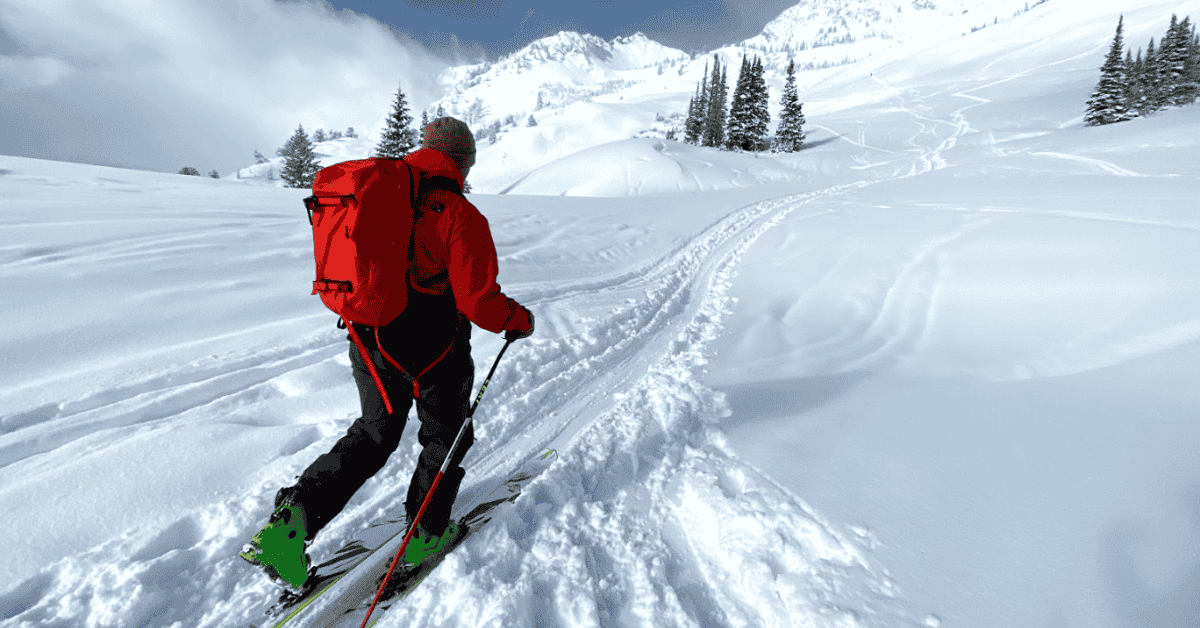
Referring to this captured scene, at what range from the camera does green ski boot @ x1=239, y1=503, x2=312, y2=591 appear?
188 centimetres

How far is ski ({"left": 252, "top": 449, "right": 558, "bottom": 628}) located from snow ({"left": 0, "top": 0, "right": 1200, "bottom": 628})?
11 centimetres

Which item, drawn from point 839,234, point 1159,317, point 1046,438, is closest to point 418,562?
point 1046,438

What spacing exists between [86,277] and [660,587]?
20.9ft

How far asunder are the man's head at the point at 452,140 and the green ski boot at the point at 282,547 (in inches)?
61.4

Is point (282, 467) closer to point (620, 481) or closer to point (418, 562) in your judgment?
point (418, 562)

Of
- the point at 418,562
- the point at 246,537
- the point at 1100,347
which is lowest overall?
the point at 1100,347

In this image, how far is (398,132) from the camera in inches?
1009

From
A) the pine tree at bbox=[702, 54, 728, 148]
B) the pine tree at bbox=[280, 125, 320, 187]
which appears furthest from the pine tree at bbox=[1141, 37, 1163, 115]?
the pine tree at bbox=[280, 125, 320, 187]

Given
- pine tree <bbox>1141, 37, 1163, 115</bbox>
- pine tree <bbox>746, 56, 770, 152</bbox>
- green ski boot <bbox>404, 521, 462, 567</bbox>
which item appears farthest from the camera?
pine tree <bbox>746, 56, 770, 152</bbox>

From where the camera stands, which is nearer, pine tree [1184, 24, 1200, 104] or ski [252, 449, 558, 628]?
ski [252, 449, 558, 628]

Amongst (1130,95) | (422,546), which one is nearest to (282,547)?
(422,546)

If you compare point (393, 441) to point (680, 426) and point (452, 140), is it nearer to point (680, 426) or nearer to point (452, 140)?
point (452, 140)

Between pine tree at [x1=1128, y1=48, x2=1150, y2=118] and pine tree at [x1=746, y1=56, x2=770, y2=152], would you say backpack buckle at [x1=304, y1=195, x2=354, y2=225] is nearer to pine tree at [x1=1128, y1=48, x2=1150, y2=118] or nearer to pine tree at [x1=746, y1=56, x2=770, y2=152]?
pine tree at [x1=746, y1=56, x2=770, y2=152]

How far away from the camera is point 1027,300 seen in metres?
5.39
